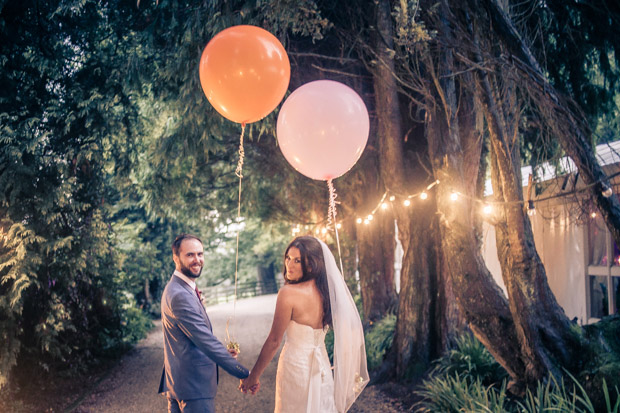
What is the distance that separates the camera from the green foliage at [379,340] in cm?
793

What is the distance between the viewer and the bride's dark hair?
12.4ft

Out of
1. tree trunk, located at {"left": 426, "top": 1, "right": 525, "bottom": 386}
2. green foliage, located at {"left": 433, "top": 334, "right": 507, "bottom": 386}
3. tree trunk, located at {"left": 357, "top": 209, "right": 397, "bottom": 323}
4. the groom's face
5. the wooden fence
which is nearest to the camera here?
the groom's face

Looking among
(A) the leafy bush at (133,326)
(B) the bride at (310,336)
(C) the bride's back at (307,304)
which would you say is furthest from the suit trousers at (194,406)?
(A) the leafy bush at (133,326)

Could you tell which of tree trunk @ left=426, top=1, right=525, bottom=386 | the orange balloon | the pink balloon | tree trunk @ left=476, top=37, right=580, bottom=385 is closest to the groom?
the pink balloon

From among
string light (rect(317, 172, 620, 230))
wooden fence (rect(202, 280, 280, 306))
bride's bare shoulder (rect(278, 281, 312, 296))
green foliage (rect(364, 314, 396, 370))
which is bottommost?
wooden fence (rect(202, 280, 280, 306))

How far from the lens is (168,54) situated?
6.95 m

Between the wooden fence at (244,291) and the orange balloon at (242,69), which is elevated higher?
the orange balloon at (242,69)

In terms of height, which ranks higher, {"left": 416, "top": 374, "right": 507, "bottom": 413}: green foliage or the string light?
the string light

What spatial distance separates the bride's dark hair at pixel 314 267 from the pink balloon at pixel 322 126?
0.91 m

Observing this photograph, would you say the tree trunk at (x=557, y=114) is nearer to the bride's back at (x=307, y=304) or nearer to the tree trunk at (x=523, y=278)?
the tree trunk at (x=523, y=278)

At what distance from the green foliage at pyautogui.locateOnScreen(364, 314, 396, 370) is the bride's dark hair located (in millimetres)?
4247

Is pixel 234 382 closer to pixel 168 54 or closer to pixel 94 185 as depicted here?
pixel 94 185

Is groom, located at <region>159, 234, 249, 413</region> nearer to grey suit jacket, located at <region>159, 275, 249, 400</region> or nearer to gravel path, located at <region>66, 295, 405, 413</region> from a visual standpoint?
grey suit jacket, located at <region>159, 275, 249, 400</region>

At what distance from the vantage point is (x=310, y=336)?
374 cm
